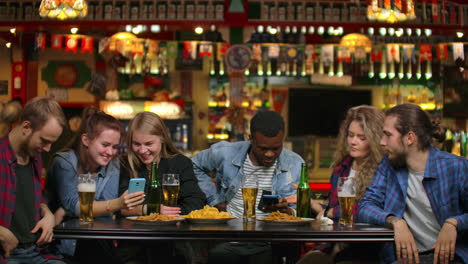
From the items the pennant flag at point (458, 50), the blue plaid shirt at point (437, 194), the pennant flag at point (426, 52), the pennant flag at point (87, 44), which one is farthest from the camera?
the pennant flag at point (87, 44)

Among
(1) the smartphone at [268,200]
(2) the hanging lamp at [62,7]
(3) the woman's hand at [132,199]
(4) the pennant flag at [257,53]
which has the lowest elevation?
(1) the smartphone at [268,200]

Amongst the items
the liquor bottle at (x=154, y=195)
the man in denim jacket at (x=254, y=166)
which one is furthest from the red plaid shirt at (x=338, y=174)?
the liquor bottle at (x=154, y=195)

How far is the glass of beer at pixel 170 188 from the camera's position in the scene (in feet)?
12.1

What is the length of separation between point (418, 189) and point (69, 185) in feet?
5.96

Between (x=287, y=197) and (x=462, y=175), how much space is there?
0.95m

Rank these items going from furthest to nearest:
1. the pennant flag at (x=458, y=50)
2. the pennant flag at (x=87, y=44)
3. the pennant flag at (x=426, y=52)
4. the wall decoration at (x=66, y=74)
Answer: the wall decoration at (x=66, y=74)
the pennant flag at (x=87, y=44)
the pennant flag at (x=426, y=52)
the pennant flag at (x=458, y=50)

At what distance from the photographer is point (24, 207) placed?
3.51m

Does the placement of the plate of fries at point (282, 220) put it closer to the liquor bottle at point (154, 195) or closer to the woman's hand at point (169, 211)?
the woman's hand at point (169, 211)

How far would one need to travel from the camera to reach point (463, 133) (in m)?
10.8

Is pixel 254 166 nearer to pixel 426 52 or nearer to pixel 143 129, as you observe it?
pixel 143 129

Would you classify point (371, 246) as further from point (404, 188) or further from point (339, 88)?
point (339, 88)

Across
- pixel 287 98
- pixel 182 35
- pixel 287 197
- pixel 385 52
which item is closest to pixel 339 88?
pixel 287 98

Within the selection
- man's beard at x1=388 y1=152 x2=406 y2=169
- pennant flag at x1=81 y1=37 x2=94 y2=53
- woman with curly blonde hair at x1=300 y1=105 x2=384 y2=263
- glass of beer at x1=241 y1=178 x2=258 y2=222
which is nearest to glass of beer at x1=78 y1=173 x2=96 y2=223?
glass of beer at x1=241 y1=178 x2=258 y2=222

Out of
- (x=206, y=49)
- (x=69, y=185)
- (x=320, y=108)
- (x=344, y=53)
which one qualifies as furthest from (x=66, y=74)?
(x=69, y=185)
